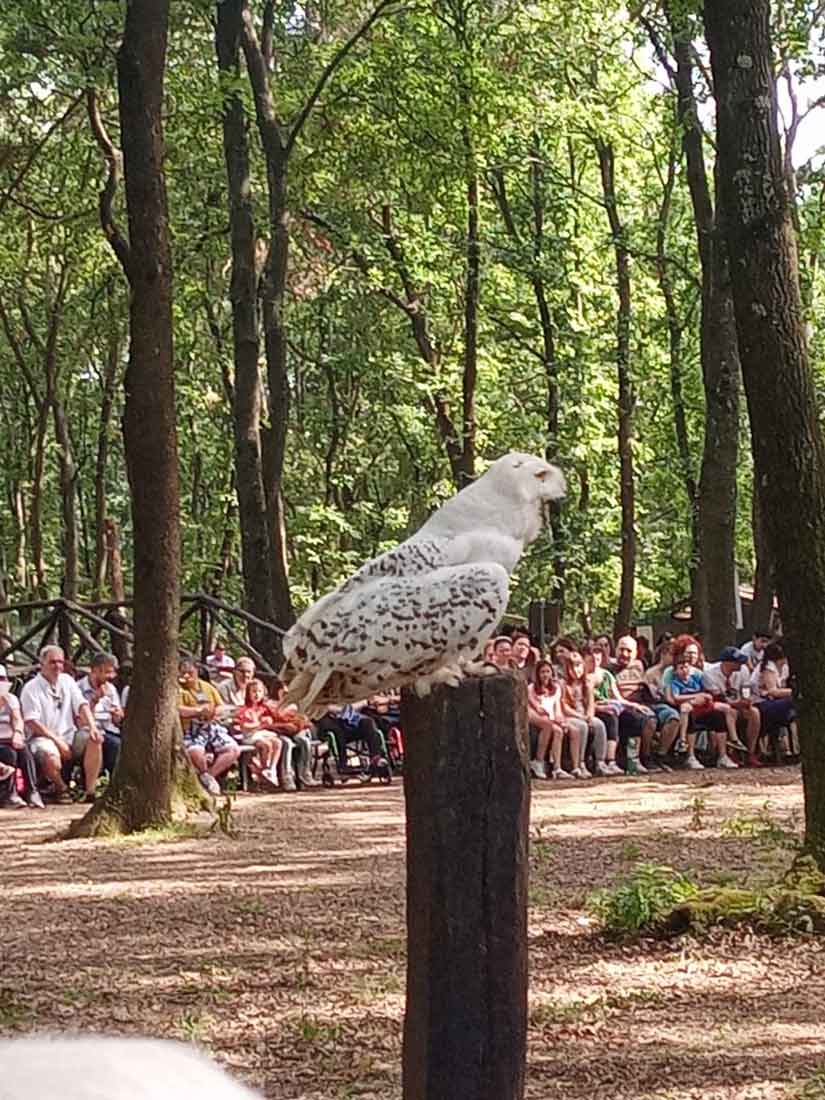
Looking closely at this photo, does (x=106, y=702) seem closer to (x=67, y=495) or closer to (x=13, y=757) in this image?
(x=13, y=757)

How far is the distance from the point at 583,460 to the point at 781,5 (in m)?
13.7

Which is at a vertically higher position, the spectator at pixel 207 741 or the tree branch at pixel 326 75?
the tree branch at pixel 326 75

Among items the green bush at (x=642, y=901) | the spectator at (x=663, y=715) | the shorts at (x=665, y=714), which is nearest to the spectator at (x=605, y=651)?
the spectator at (x=663, y=715)

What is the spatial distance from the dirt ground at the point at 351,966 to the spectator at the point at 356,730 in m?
4.30

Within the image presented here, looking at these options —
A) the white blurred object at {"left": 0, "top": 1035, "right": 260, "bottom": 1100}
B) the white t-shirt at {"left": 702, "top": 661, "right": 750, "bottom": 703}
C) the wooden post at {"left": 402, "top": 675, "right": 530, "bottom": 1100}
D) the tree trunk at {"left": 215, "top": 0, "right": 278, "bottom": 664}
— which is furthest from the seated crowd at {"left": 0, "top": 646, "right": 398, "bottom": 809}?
the white blurred object at {"left": 0, "top": 1035, "right": 260, "bottom": 1100}

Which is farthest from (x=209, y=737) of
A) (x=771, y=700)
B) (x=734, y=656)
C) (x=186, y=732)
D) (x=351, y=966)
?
(x=351, y=966)

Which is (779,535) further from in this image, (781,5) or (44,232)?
(44,232)

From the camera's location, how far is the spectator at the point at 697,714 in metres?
16.3

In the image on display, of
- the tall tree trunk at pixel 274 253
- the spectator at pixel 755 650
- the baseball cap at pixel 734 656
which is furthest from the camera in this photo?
the tall tree trunk at pixel 274 253

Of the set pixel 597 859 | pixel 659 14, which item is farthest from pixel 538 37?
pixel 597 859

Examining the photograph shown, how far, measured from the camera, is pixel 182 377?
30578mm

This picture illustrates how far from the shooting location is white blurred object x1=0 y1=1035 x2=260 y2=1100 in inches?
36.8

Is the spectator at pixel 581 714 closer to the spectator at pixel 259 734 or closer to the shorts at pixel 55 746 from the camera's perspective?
the spectator at pixel 259 734

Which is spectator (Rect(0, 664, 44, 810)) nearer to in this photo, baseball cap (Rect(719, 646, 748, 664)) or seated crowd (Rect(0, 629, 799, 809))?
seated crowd (Rect(0, 629, 799, 809))
